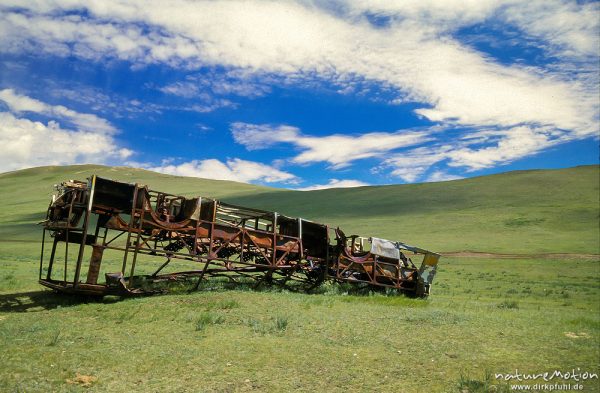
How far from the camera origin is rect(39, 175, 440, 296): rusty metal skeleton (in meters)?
16.8

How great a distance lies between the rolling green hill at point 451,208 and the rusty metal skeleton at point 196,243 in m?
29.1

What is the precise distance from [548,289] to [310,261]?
17.2m

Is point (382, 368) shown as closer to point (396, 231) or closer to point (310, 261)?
point (310, 261)

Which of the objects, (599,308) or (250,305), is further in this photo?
(599,308)

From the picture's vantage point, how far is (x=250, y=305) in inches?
624

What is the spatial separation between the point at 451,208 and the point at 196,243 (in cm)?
6787

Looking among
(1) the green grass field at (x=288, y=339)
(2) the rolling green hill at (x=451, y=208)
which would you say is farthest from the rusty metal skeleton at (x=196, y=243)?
(2) the rolling green hill at (x=451, y=208)

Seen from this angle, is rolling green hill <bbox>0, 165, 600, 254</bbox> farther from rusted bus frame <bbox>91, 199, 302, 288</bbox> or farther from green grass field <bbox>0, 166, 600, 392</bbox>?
rusted bus frame <bbox>91, 199, 302, 288</bbox>

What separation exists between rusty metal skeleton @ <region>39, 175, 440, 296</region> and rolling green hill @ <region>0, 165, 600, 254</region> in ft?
95.4

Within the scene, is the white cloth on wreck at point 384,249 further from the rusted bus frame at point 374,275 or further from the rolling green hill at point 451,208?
the rolling green hill at point 451,208

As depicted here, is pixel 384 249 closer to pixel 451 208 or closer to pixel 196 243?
pixel 196 243

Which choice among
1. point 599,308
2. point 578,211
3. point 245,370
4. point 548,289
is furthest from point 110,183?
point 578,211

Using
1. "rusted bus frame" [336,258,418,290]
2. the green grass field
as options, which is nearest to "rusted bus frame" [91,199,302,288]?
the green grass field

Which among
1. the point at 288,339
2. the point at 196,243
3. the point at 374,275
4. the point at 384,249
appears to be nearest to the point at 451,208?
the point at 384,249
